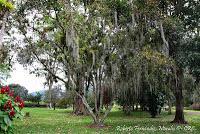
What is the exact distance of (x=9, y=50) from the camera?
1068 inches

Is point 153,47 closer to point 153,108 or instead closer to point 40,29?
point 40,29

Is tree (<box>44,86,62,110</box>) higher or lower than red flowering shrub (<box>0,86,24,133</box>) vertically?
higher

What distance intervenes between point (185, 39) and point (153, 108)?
1651cm

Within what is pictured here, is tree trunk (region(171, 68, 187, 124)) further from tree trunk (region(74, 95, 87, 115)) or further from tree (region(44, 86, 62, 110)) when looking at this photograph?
tree (region(44, 86, 62, 110))

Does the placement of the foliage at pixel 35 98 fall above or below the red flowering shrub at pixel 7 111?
above

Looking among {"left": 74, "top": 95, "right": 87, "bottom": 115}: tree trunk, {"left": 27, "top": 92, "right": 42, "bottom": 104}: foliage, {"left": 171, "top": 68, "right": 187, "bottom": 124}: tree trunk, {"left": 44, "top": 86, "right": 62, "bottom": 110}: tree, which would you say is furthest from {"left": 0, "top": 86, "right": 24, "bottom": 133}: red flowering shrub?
{"left": 27, "top": 92, "right": 42, "bottom": 104}: foliage

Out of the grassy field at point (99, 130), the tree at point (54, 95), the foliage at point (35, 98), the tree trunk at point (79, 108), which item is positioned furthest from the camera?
the foliage at point (35, 98)

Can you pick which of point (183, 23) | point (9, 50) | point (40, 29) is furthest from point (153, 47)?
point (9, 50)

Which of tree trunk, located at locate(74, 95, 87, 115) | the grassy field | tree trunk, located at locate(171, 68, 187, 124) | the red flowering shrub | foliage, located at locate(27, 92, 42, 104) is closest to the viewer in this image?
the red flowering shrub

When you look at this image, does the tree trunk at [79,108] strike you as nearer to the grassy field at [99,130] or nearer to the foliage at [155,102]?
the foliage at [155,102]

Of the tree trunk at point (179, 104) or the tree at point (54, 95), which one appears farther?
the tree at point (54, 95)

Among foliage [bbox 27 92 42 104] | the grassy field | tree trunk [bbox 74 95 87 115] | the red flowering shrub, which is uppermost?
foliage [bbox 27 92 42 104]

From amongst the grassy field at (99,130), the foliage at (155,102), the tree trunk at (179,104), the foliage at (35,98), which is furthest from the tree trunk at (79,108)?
the foliage at (35,98)

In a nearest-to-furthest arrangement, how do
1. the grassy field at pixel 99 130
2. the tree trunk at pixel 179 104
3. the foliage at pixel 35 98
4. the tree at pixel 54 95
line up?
the grassy field at pixel 99 130 < the tree trunk at pixel 179 104 < the tree at pixel 54 95 < the foliage at pixel 35 98
